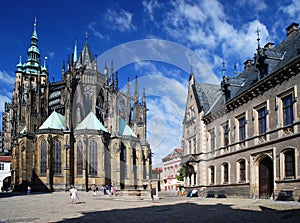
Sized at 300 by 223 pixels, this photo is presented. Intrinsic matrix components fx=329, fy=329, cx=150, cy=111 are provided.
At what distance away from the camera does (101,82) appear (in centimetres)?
7062

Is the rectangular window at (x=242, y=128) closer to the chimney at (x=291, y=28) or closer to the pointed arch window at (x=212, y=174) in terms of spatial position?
the pointed arch window at (x=212, y=174)

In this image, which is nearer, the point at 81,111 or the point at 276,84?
the point at 276,84

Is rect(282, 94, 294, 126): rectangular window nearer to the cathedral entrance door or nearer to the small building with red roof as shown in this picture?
the cathedral entrance door

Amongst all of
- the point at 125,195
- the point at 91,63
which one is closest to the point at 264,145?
the point at 125,195

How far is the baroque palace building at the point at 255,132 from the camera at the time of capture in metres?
22.3

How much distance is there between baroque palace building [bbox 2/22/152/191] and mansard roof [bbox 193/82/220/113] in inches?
894

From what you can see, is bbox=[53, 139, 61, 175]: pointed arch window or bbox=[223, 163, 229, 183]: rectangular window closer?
bbox=[223, 163, 229, 183]: rectangular window

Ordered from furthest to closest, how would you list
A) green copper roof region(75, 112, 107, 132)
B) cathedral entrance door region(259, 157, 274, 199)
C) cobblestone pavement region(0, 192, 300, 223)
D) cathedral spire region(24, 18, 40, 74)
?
cathedral spire region(24, 18, 40, 74) < green copper roof region(75, 112, 107, 132) < cathedral entrance door region(259, 157, 274, 199) < cobblestone pavement region(0, 192, 300, 223)

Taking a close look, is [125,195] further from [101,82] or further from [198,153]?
[101,82]

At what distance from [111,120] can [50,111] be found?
40.7ft

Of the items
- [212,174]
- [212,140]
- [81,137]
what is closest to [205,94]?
[212,140]

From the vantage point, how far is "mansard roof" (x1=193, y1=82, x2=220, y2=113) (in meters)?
38.7

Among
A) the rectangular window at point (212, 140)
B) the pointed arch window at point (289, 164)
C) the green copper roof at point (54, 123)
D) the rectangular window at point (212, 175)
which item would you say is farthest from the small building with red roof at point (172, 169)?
the pointed arch window at point (289, 164)

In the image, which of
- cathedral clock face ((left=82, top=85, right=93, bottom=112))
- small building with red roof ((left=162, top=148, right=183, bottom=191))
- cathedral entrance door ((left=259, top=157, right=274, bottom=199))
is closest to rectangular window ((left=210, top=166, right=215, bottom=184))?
cathedral entrance door ((left=259, top=157, right=274, bottom=199))
